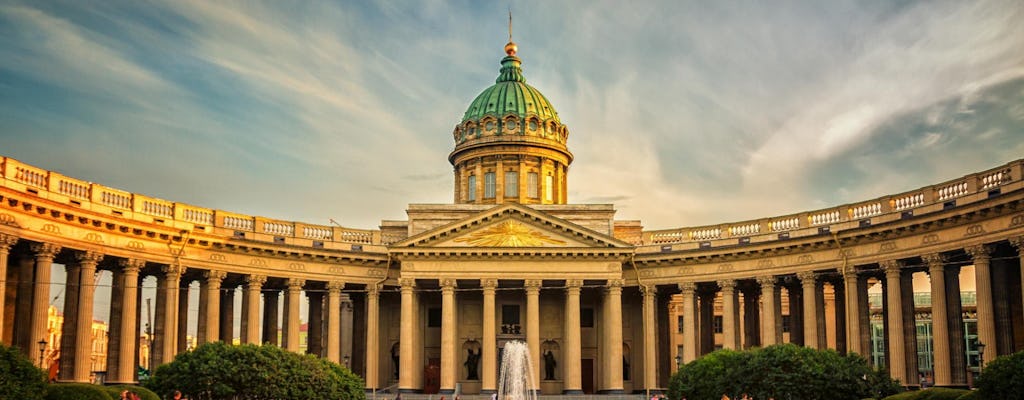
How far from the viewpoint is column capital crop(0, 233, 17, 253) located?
4266 cm

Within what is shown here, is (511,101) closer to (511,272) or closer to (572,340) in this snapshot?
(511,272)

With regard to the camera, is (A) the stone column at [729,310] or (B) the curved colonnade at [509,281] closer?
(B) the curved colonnade at [509,281]

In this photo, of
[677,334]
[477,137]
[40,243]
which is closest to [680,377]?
[40,243]

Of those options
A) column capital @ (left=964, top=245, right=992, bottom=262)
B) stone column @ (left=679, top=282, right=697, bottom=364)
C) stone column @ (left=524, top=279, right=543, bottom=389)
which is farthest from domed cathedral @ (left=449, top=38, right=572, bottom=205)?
column capital @ (left=964, top=245, right=992, bottom=262)

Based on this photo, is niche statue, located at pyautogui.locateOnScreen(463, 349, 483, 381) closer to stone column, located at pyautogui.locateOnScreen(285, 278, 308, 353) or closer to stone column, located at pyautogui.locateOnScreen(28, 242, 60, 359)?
stone column, located at pyautogui.locateOnScreen(285, 278, 308, 353)

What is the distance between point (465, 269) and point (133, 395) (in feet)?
101

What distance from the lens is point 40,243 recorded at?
1781 inches

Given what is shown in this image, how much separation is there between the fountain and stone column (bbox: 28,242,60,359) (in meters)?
26.8

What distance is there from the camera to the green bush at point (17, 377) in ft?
94.3

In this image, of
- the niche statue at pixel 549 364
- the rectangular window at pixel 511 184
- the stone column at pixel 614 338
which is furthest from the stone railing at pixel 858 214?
the rectangular window at pixel 511 184

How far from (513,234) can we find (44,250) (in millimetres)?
28150

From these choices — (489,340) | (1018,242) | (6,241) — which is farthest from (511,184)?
(6,241)

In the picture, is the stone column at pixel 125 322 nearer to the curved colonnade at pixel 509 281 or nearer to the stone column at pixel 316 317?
the curved colonnade at pixel 509 281

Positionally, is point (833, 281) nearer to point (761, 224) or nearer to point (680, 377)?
point (761, 224)
